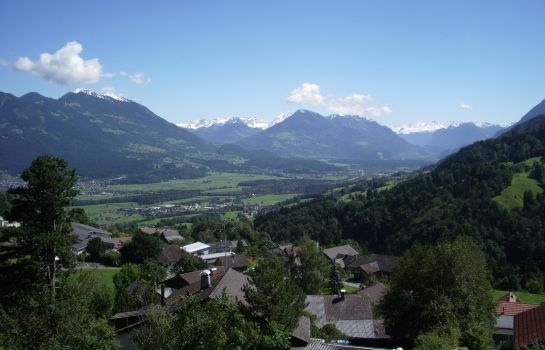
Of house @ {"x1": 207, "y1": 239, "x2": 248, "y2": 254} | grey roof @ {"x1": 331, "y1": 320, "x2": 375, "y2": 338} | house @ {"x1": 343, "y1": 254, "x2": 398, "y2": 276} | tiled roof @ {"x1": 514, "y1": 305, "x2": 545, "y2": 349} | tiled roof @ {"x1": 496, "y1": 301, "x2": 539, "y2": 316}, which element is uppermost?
tiled roof @ {"x1": 514, "y1": 305, "x2": 545, "y2": 349}

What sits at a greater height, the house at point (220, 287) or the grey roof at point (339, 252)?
the house at point (220, 287)

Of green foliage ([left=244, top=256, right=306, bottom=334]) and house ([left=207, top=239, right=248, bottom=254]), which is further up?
green foliage ([left=244, top=256, right=306, bottom=334])

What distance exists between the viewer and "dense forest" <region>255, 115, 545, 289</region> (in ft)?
265

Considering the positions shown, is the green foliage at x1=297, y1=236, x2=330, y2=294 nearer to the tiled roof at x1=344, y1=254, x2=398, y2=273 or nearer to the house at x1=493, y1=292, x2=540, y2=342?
the house at x1=493, y1=292, x2=540, y2=342

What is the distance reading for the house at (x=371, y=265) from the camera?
229ft

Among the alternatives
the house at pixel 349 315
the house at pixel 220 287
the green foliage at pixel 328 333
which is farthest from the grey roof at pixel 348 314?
the house at pixel 220 287

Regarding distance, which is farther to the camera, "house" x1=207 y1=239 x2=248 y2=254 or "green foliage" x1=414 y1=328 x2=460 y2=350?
"house" x1=207 y1=239 x2=248 y2=254

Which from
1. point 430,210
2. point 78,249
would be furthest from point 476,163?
point 78,249

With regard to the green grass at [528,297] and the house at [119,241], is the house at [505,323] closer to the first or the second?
the green grass at [528,297]

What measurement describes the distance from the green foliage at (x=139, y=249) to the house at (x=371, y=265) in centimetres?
2990

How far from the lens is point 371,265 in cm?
7231

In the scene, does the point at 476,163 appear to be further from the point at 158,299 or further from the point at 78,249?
the point at 158,299

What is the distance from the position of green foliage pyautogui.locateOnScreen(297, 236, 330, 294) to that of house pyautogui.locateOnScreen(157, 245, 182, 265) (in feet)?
48.9

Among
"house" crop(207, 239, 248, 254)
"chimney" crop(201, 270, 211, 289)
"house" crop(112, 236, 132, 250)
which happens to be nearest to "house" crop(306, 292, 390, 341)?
"chimney" crop(201, 270, 211, 289)
